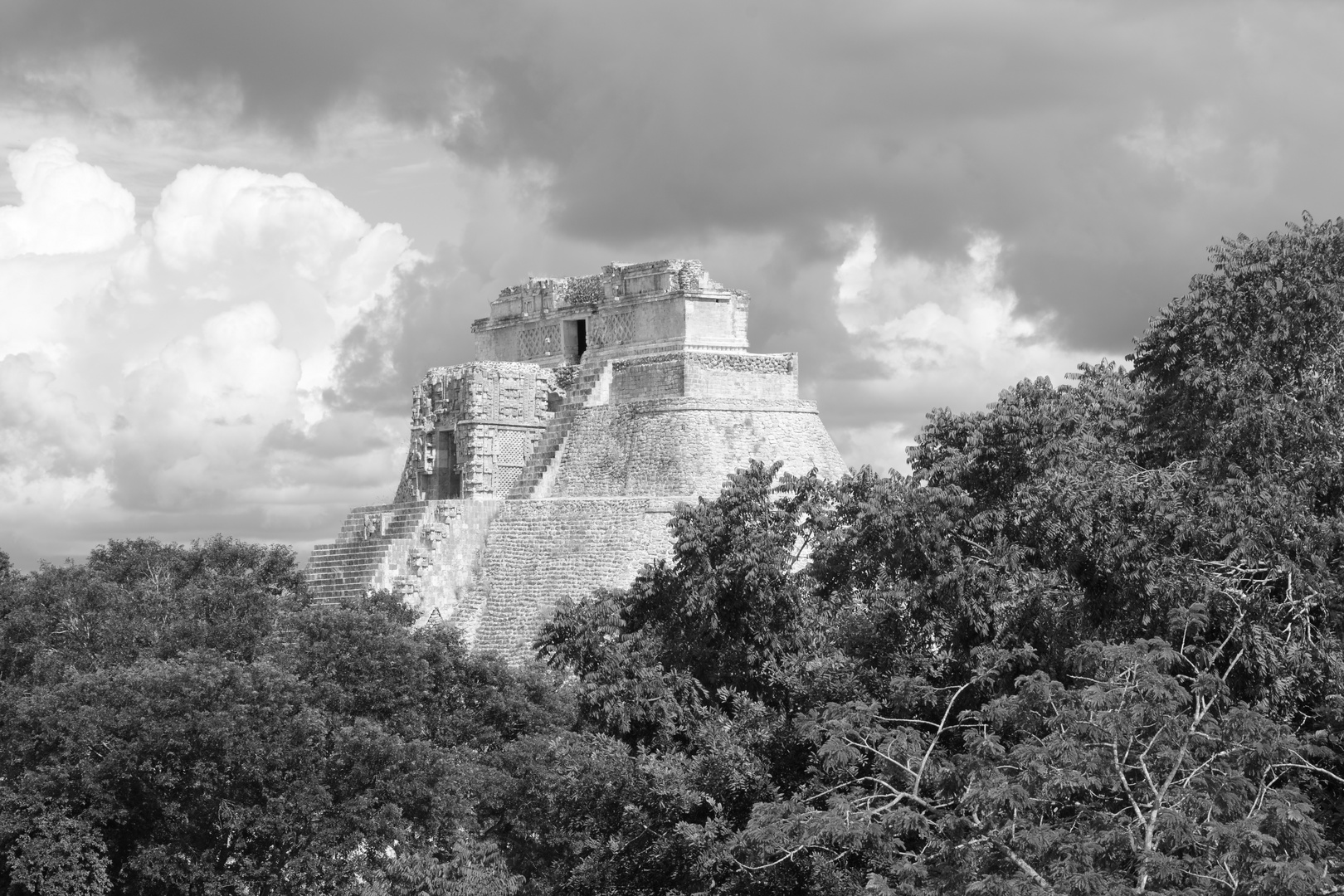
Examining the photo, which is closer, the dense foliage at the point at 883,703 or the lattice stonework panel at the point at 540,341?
the dense foliage at the point at 883,703

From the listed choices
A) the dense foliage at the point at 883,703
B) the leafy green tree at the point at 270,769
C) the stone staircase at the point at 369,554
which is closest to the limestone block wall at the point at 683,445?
the stone staircase at the point at 369,554

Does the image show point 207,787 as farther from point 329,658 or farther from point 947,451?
point 947,451

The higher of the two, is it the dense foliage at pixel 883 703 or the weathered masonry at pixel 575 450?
the weathered masonry at pixel 575 450

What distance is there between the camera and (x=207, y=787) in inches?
896

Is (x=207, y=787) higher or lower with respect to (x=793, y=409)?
lower

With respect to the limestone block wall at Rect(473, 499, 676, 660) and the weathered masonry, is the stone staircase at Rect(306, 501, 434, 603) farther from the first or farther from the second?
the limestone block wall at Rect(473, 499, 676, 660)

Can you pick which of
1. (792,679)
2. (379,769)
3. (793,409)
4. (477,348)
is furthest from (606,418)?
(792,679)

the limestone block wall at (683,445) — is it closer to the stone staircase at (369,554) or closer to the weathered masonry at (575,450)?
the weathered masonry at (575,450)

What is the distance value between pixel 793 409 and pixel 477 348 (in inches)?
357

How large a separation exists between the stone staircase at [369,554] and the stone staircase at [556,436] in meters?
2.21

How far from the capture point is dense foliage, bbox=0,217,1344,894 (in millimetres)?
14508

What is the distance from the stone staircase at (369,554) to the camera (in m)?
35.1

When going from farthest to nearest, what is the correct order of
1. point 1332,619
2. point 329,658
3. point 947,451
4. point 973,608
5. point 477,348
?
point 477,348
point 329,658
point 947,451
point 973,608
point 1332,619

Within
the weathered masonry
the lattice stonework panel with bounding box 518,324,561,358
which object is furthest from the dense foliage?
the lattice stonework panel with bounding box 518,324,561,358
